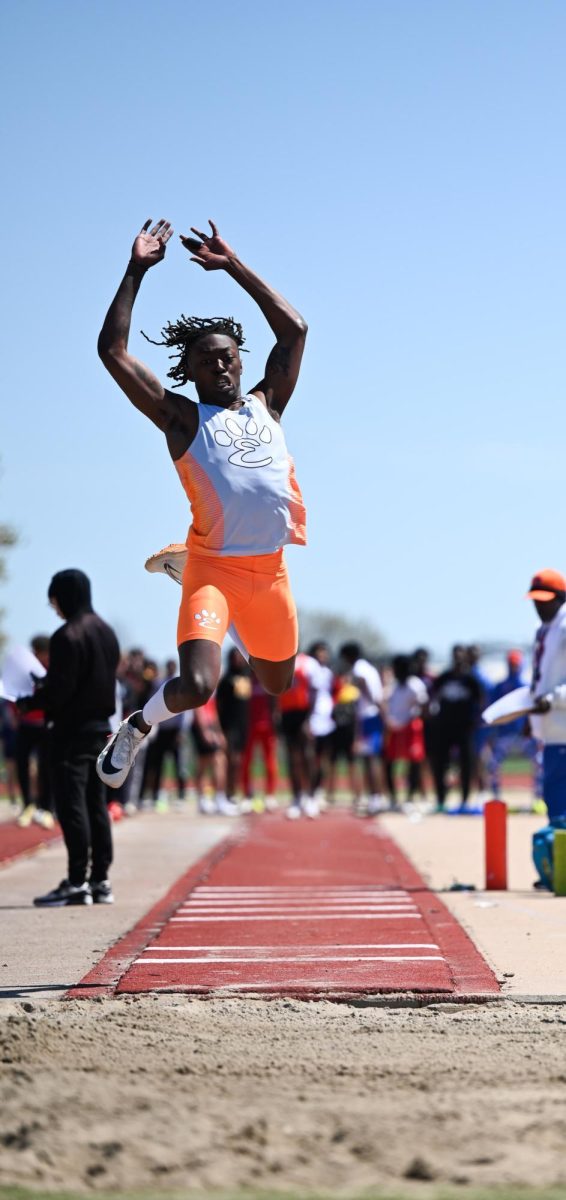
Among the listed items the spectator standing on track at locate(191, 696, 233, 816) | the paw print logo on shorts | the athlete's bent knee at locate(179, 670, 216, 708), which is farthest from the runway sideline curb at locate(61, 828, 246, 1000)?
the spectator standing on track at locate(191, 696, 233, 816)

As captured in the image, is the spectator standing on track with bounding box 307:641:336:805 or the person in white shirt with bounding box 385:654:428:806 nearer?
the spectator standing on track with bounding box 307:641:336:805

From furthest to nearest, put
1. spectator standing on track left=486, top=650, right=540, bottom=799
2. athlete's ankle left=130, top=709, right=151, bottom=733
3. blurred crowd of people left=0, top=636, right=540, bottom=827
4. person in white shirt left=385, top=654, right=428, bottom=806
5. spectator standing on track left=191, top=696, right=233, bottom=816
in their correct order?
person in white shirt left=385, top=654, right=428, bottom=806 → spectator standing on track left=191, top=696, right=233, bottom=816 → spectator standing on track left=486, top=650, right=540, bottom=799 → blurred crowd of people left=0, top=636, right=540, bottom=827 → athlete's ankle left=130, top=709, right=151, bottom=733

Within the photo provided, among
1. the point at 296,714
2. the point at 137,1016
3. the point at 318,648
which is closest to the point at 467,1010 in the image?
the point at 137,1016

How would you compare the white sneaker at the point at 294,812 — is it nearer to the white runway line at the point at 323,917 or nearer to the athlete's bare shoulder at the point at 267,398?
the white runway line at the point at 323,917

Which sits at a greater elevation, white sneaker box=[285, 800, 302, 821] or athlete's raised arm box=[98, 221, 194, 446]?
athlete's raised arm box=[98, 221, 194, 446]

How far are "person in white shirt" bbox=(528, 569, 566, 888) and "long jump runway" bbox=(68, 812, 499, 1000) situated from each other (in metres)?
0.83

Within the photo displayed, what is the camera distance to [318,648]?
2077 cm

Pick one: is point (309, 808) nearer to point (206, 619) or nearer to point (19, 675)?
point (19, 675)

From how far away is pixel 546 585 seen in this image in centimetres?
1022

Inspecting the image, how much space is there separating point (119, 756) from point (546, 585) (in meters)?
4.54

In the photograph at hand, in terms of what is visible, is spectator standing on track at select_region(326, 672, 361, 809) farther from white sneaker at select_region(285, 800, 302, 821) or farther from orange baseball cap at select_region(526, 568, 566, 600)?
orange baseball cap at select_region(526, 568, 566, 600)

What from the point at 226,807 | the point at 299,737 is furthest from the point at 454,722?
the point at 226,807

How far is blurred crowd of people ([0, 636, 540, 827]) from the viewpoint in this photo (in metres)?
18.6

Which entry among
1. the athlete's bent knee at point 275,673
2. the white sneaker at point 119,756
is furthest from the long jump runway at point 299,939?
the athlete's bent knee at point 275,673
